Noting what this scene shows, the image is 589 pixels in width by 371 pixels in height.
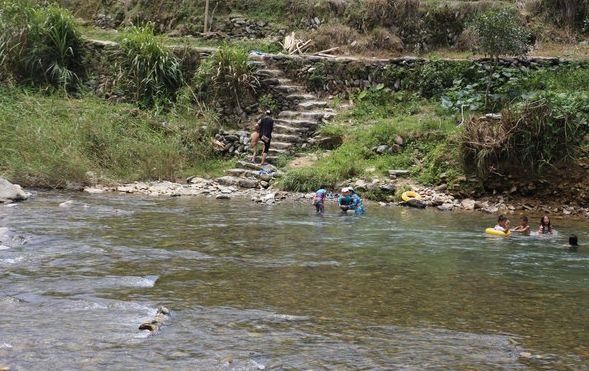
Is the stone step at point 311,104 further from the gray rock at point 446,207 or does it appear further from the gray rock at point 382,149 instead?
the gray rock at point 446,207

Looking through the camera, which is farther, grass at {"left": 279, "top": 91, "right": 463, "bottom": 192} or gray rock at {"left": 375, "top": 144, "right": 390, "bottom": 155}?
gray rock at {"left": 375, "top": 144, "right": 390, "bottom": 155}

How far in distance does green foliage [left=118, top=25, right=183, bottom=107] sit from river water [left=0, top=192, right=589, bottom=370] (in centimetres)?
884

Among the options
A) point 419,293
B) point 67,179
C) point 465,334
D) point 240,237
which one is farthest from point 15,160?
point 465,334

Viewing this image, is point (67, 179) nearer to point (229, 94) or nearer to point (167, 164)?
point (167, 164)

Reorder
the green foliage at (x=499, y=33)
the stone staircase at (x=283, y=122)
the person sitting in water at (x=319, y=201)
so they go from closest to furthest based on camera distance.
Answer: the person sitting in water at (x=319, y=201) < the stone staircase at (x=283, y=122) < the green foliage at (x=499, y=33)

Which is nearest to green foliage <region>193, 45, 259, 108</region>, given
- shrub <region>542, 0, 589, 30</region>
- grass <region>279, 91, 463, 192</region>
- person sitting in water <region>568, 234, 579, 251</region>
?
grass <region>279, 91, 463, 192</region>

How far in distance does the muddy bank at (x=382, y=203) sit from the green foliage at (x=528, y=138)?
0.88 m

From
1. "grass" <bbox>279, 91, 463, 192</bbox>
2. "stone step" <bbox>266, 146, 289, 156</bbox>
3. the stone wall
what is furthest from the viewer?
the stone wall

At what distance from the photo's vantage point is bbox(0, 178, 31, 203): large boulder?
47.2 ft

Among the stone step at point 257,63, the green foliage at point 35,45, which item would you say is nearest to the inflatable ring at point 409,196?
the stone step at point 257,63

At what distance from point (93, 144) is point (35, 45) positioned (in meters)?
6.66

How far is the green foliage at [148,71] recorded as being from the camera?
21656 millimetres

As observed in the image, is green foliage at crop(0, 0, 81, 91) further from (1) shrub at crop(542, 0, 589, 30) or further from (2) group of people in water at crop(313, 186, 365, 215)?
(1) shrub at crop(542, 0, 589, 30)

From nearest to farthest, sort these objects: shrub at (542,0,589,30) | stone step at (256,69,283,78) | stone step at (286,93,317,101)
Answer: stone step at (286,93,317,101), stone step at (256,69,283,78), shrub at (542,0,589,30)
